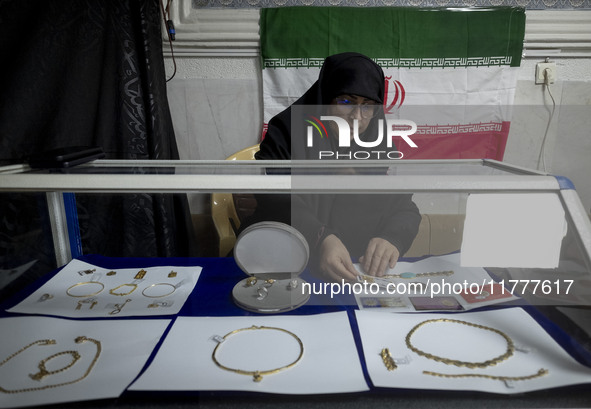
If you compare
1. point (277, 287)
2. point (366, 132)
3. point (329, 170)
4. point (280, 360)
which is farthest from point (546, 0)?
point (280, 360)

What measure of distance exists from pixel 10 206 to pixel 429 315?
3.11ft

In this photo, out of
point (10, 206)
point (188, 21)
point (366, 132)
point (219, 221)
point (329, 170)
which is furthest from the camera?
point (188, 21)

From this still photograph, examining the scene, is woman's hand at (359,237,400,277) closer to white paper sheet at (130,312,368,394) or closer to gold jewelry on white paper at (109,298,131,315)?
white paper sheet at (130,312,368,394)

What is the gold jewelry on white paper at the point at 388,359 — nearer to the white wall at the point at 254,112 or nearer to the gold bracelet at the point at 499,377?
the gold bracelet at the point at 499,377

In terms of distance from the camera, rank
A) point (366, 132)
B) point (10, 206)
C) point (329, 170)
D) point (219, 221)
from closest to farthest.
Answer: point (329, 170) < point (10, 206) < point (366, 132) < point (219, 221)

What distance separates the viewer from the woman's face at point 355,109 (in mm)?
1230

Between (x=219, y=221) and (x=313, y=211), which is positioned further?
(x=219, y=221)

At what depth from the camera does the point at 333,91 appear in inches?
49.6

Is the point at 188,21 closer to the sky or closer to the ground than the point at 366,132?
closer to the sky

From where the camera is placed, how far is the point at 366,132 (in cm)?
126

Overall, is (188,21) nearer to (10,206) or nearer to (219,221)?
(219,221)

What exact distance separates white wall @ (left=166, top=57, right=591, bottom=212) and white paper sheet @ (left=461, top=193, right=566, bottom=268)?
57.7 inches

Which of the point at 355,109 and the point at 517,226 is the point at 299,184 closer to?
the point at 517,226

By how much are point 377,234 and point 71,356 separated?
31.9 inches
